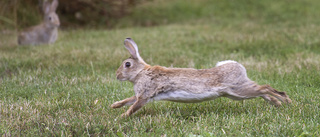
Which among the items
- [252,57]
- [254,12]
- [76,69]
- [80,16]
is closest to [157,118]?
[76,69]

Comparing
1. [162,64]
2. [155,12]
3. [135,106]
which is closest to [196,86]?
[135,106]

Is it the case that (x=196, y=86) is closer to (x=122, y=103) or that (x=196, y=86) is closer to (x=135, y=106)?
(x=135, y=106)

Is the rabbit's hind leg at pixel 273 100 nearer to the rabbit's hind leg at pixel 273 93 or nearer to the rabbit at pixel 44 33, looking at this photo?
the rabbit's hind leg at pixel 273 93

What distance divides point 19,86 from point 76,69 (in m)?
1.19

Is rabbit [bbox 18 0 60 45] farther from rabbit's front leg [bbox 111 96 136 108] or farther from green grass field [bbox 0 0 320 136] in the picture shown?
rabbit's front leg [bbox 111 96 136 108]

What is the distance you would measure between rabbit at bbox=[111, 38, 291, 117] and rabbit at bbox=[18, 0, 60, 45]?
5.79m

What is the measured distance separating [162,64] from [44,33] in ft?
13.1

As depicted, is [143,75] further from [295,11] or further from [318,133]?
[295,11]

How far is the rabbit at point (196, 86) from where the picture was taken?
3.44 meters

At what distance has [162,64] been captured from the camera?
6250 millimetres

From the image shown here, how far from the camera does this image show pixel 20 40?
8633 millimetres

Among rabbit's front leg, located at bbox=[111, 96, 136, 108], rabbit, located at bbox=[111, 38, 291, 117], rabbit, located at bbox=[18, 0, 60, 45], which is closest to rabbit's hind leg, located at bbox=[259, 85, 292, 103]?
rabbit, located at bbox=[111, 38, 291, 117]

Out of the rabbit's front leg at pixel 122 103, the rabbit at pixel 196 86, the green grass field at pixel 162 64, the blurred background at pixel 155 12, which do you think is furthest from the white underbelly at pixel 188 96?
the blurred background at pixel 155 12

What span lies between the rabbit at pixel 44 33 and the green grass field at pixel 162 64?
0.34 metres
